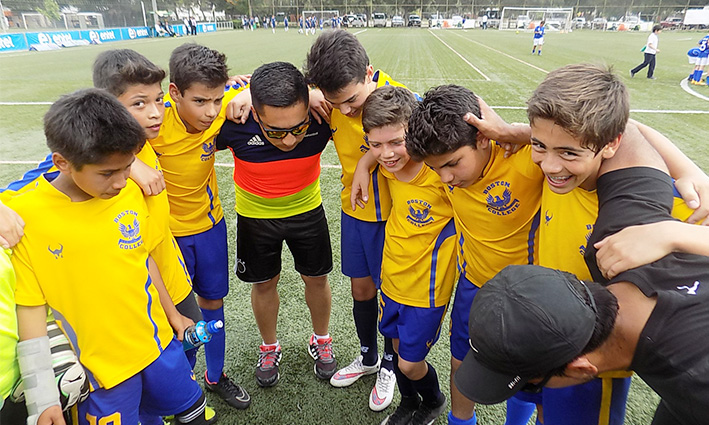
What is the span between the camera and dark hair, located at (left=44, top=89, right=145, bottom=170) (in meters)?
1.59

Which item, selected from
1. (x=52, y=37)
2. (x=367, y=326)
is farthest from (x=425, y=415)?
(x=52, y=37)

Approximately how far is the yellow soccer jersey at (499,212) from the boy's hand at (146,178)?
1.37 meters

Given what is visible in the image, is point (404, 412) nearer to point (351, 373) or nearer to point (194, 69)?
point (351, 373)

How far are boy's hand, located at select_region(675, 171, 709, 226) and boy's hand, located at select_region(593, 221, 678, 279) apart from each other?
26 cm

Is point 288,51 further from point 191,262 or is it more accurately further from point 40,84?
point 191,262

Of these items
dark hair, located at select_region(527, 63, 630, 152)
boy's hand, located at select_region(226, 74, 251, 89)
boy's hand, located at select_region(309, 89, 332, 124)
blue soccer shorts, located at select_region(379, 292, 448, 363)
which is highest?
dark hair, located at select_region(527, 63, 630, 152)

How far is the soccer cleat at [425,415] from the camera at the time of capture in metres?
2.60

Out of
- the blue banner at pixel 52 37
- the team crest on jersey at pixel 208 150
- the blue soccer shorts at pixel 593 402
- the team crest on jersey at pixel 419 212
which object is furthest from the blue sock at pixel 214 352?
the blue banner at pixel 52 37

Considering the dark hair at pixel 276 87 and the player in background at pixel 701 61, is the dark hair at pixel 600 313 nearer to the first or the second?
the dark hair at pixel 276 87

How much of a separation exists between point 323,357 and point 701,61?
642 inches

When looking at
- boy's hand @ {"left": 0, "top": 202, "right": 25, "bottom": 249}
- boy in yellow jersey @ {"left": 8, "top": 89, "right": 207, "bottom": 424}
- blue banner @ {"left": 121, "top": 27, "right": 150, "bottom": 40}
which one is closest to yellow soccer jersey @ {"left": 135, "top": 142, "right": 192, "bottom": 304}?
boy in yellow jersey @ {"left": 8, "top": 89, "right": 207, "bottom": 424}

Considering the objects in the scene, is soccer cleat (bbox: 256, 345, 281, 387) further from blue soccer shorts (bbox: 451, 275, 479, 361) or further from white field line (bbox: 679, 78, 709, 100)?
white field line (bbox: 679, 78, 709, 100)

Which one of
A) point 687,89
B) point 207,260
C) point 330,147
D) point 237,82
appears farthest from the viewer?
point 687,89

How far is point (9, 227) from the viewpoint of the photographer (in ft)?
4.98
